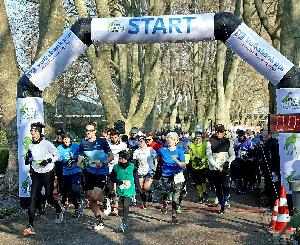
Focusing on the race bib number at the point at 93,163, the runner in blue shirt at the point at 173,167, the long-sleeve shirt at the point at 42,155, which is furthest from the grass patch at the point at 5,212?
the runner in blue shirt at the point at 173,167

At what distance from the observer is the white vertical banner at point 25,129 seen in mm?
13359

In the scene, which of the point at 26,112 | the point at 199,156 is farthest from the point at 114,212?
the point at 199,156

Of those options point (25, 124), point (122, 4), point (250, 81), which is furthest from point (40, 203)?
point (250, 81)

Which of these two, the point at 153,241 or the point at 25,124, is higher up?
the point at 25,124

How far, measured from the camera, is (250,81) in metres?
56.2

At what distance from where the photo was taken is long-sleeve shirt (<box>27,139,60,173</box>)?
11148 millimetres

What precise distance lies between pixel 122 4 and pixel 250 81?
30.4 metres

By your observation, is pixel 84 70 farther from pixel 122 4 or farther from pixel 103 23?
pixel 103 23

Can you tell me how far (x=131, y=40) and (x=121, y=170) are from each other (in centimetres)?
342

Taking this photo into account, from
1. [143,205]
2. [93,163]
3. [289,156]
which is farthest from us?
[143,205]

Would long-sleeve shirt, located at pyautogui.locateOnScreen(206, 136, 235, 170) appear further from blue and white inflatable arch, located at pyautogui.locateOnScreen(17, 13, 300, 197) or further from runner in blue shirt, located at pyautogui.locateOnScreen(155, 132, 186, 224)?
blue and white inflatable arch, located at pyautogui.locateOnScreen(17, 13, 300, 197)

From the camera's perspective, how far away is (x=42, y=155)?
36.7 feet

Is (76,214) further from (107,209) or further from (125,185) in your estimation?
(125,185)

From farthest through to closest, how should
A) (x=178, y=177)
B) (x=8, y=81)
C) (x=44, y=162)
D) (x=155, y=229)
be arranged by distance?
(x=8, y=81) < (x=178, y=177) < (x=44, y=162) < (x=155, y=229)
